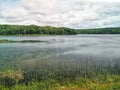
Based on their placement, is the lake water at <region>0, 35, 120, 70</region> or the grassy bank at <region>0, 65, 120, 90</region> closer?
the grassy bank at <region>0, 65, 120, 90</region>

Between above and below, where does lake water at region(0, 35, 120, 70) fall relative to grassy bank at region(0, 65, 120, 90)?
below

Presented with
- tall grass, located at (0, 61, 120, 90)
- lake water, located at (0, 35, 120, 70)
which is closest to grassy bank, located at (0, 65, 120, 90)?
tall grass, located at (0, 61, 120, 90)

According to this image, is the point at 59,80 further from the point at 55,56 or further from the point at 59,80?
the point at 55,56

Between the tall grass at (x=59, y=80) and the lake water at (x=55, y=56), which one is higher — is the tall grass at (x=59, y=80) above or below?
above

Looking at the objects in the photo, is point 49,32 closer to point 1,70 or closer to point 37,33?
point 37,33

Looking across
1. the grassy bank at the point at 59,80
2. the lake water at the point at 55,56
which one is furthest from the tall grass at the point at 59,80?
the lake water at the point at 55,56

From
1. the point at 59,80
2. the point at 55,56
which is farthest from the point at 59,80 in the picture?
the point at 55,56

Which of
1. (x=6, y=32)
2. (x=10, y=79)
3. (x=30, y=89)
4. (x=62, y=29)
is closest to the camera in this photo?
(x=30, y=89)

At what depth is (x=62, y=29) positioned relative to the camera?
190 m

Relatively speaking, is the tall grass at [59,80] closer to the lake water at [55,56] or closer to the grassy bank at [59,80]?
the grassy bank at [59,80]

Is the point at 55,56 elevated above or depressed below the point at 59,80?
below

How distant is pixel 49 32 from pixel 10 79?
6061 inches

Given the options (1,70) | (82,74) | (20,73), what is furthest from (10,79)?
(82,74)

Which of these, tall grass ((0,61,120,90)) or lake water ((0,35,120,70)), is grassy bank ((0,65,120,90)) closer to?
tall grass ((0,61,120,90))
